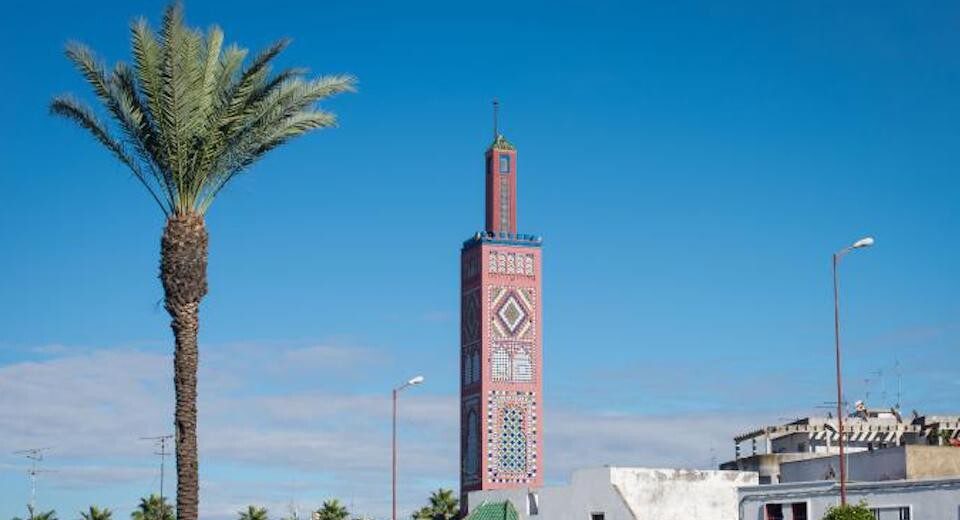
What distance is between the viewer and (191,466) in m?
27.2

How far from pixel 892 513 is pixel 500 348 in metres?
41.4

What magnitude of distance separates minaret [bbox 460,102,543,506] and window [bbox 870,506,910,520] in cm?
3898

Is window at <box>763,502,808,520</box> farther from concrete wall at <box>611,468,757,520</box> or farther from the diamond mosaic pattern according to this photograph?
the diamond mosaic pattern

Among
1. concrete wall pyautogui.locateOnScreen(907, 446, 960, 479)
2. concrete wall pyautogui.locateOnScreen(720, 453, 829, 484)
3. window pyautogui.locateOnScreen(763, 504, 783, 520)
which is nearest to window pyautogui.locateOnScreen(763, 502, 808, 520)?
window pyautogui.locateOnScreen(763, 504, 783, 520)

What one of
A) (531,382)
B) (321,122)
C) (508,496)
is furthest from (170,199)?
(531,382)

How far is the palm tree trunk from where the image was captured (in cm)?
2725

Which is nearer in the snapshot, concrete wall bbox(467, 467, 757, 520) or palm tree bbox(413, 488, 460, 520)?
concrete wall bbox(467, 467, 757, 520)

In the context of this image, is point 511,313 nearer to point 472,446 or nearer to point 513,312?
point 513,312

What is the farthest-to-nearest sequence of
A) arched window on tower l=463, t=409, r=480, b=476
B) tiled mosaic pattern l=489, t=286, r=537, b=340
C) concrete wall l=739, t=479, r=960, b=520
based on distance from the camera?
tiled mosaic pattern l=489, t=286, r=537, b=340 → arched window on tower l=463, t=409, r=480, b=476 → concrete wall l=739, t=479, r=960, b=520

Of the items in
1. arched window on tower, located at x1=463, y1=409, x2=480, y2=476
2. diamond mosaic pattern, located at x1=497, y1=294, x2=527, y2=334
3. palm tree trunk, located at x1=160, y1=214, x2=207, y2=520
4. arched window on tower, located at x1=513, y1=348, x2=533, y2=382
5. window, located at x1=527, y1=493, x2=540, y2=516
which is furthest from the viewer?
diamond mosaic pattern, located at x1=497, y1=294, x2=527, y2=334

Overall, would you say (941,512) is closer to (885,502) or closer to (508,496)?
(885,502)

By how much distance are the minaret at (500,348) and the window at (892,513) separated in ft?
128

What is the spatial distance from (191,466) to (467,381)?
56270 mm

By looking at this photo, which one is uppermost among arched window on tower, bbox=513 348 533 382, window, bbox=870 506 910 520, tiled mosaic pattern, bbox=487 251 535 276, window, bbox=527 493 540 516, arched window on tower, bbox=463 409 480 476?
tiled mosaic pattern, bbox=487 251 535 276
